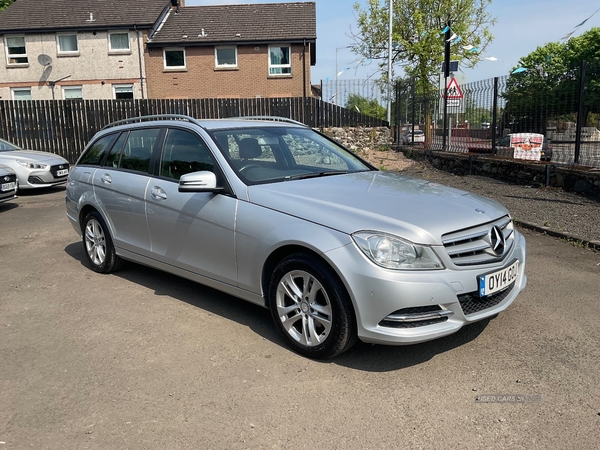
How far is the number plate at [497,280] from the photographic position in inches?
139

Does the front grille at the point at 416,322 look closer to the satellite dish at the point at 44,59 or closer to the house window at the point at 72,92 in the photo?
the house window at the point at 72,92

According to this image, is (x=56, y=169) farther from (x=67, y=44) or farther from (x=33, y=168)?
(x=67, y=44)

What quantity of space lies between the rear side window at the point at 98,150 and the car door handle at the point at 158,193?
4.38 feet

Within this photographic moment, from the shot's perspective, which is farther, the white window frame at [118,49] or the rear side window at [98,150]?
the white window frame at [118,49]

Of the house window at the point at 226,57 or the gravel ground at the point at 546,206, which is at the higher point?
the house window at the point at 226,57

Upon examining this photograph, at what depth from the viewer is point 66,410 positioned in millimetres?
3182

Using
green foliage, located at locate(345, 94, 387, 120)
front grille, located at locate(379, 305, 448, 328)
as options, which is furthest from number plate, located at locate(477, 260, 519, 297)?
green foliage, located at locate(345, 94, 387, 120)

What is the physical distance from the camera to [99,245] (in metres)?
5.92

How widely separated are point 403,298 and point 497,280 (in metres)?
0.79

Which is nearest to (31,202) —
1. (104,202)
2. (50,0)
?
(104,202)

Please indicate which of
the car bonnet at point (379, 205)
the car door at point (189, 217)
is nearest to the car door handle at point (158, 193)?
the car door at point (189, 217)

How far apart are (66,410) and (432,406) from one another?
2179 mm

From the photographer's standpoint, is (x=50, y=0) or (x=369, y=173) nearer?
(x=369, y=173)

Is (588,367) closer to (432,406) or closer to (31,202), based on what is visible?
(432,406)
